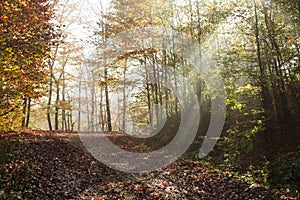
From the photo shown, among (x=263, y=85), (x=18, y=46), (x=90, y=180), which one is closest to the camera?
(x=18, y=46)

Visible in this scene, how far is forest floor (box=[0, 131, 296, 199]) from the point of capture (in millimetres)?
6398

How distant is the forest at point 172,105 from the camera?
24.7ft

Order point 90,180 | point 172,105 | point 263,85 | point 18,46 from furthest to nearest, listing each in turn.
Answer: point 172,105 < point 263,85 < point 90,180 < point 18,46

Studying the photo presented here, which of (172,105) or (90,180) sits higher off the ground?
(172,105)

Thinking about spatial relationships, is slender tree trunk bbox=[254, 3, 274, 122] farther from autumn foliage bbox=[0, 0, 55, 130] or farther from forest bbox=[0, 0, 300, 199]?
autumn foliage bbox=[0, 0, 55, 130]

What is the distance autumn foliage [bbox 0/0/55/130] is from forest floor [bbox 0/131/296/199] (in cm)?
173

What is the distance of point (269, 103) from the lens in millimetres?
12945

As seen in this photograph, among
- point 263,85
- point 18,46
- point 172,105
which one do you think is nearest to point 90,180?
point 18,46

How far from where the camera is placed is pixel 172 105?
22438 mm

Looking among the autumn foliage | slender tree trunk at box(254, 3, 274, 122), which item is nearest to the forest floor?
the autumn foliage

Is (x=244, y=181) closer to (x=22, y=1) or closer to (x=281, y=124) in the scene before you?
(x=281, y=124)

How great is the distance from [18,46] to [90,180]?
4786 millimetres

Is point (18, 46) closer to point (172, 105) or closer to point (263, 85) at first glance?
point (263, 85)

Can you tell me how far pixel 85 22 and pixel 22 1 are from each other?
15.6m
